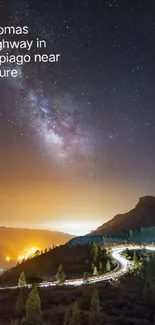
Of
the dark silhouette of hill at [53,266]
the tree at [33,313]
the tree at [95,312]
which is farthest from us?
the dark silhouette of hill at [53,266]

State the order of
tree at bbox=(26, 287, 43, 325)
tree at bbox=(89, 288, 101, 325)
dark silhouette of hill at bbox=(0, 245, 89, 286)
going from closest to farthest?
tree at bbox=(26, 287, 43, 325) < tree at bbox=(89, 288, 101, 325) < dark silhouette of hill at bbox=(0, 245, 89, 286)

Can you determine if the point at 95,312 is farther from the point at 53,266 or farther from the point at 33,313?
the point at 53,266

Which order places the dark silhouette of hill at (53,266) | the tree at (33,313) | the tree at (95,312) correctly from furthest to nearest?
the dark silhouette of hill at (53,266)
the tree at (95,312)
the tree at (33,313)

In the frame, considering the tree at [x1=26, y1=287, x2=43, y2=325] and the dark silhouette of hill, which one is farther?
the dark silhouette of hill

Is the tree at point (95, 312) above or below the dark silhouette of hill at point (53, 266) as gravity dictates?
below

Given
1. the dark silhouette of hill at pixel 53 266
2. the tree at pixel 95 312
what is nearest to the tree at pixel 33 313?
the tree at pixel 95 312

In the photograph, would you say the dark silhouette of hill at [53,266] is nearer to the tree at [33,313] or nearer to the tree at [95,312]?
the tree at [95,312]

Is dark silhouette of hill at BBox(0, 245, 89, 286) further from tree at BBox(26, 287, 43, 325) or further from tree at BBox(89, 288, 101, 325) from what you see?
tree at BBox(26, 287, 43, 325)

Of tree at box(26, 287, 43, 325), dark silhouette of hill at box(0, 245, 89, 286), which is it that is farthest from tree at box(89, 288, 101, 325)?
dark silhouette of hill at box(0, 245, 89, 286)

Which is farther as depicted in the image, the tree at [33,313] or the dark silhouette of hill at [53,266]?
the dark silhouette of hill at [53,266]

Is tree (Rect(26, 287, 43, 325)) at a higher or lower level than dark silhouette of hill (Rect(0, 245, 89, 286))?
lower

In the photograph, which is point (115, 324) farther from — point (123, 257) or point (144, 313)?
point (123, 257)

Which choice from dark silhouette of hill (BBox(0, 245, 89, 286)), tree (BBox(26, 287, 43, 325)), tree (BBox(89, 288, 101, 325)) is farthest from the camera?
dark silhouette of hill (BBox(0, 245, 89, 286))

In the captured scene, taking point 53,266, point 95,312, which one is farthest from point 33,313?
point 53,266
